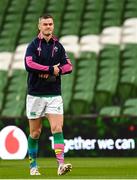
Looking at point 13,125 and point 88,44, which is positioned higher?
point 88,44

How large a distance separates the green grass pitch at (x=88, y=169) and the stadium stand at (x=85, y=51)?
7.12 feet

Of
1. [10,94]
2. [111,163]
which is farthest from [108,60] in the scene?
[111,163]

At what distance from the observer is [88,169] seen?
1241cm

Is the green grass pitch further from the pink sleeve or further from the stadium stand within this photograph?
the stadium stand

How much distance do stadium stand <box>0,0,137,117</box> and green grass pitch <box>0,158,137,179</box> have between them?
2170 mm

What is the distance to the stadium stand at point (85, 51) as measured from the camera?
60.1ft

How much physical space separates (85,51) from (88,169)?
8936 millimetres

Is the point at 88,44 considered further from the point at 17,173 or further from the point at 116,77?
the point at 17,173

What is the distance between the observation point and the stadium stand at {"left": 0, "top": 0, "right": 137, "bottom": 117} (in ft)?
60.1

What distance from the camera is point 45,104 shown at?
11.0 meters

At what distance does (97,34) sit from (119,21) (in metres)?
0.72

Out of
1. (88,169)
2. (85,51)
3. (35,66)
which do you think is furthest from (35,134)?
(85,51)

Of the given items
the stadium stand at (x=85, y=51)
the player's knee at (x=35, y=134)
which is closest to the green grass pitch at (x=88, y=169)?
the player's knee at (x=35, y=134)

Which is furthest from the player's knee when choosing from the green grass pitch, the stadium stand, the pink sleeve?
the stadium stand
